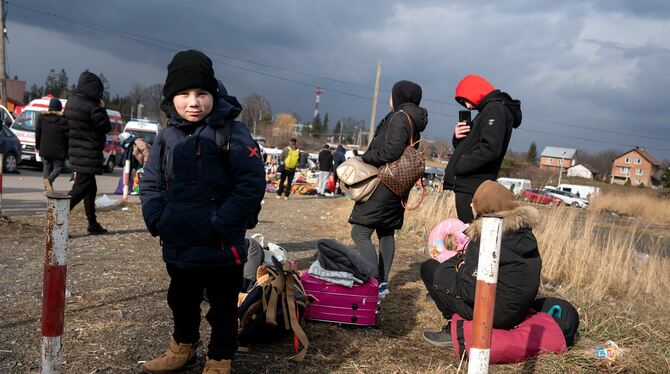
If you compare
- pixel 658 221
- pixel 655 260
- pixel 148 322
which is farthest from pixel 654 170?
pixel 148 322

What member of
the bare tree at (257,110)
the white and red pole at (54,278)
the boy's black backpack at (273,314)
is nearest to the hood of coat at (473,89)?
the boy's black backpack at (273,314)

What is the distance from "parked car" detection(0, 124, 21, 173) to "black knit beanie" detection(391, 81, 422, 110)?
13575mm

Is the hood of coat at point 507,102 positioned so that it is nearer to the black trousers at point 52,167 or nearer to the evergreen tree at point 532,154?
the black trousers at point 52,167

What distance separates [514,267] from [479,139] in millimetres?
1378

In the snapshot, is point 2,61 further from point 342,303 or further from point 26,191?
point 342,303

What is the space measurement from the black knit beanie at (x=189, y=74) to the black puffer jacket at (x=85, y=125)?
423 centimetres

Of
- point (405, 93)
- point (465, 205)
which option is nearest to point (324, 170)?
point (405, 93)

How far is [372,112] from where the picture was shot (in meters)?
34.5

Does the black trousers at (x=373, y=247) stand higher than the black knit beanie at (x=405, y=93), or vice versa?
the black knit beanie at (x=405, y=93)

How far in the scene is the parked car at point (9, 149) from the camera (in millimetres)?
14617

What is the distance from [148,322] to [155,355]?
614 mm

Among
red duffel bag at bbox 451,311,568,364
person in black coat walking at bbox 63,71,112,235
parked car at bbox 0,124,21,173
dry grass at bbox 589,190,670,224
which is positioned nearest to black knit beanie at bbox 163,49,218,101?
red duffel bag at bbox 451,311,568,364

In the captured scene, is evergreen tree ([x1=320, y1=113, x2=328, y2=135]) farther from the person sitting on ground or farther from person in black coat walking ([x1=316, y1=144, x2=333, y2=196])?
the person sitting on ground

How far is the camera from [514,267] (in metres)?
3.48
